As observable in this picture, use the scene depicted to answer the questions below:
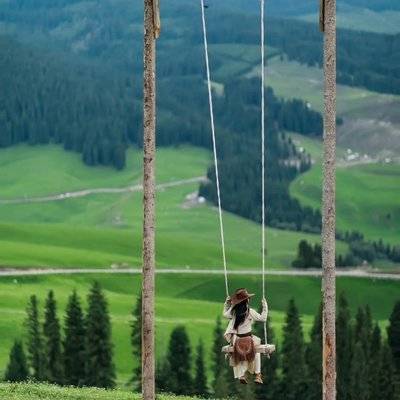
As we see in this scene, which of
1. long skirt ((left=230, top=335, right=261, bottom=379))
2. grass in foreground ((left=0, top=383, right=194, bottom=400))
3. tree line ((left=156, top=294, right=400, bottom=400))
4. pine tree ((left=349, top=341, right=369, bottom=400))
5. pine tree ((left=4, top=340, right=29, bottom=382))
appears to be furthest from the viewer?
pine tree ((left=4, top=340, right=29, bottom=382))

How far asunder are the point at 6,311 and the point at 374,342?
73285mm

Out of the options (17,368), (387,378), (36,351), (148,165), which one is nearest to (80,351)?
(36,351)

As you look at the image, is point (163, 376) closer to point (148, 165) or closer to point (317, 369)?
point (317, 369)

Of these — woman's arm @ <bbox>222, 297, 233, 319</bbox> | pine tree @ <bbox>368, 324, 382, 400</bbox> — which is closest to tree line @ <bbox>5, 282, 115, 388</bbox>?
pine tree @ <bbox>368, 324, 382, 400</bbox>

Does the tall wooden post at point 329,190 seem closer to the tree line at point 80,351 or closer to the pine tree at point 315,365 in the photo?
the tree line at point 80,351

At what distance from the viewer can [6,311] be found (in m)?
190

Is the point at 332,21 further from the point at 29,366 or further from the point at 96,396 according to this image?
the point at 29,366

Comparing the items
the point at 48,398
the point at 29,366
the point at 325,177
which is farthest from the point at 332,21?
the point at 29,366

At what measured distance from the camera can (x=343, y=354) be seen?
129 metres

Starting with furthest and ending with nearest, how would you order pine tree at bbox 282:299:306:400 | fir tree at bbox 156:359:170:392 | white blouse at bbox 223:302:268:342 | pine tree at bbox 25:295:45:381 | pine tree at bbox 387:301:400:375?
1. pine tree at bbox 387:301:400:375
2. pine tree at bbox 25:295:45:381
3. fir tree at bbox 156:359:170:392
4. pine tree at bbox 282:299:306:400
5. white blouse at bbox 223:302:268:342

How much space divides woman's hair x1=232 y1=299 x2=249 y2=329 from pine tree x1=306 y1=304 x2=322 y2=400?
92942 millimetres

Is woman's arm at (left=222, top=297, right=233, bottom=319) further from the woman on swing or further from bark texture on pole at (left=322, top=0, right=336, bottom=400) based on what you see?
bark texture on pole at (left=322, top=0, right=336, bottom=400)

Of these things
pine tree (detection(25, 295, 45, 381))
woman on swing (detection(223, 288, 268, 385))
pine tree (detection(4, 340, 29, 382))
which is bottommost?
pine tree (detection(4, 340, 29, 382))

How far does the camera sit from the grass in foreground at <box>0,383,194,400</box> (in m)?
43.5
